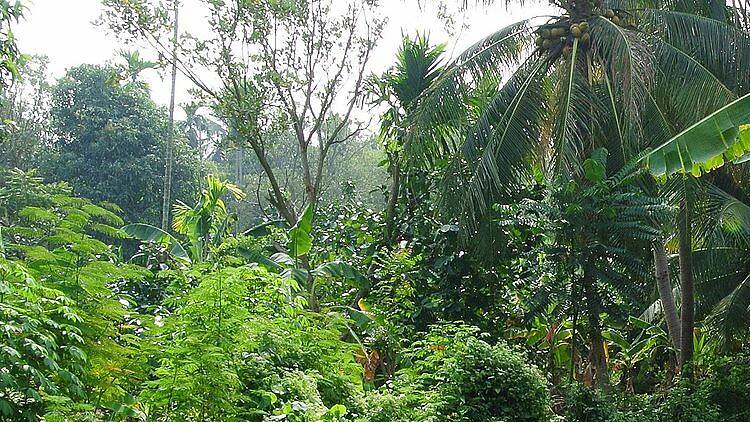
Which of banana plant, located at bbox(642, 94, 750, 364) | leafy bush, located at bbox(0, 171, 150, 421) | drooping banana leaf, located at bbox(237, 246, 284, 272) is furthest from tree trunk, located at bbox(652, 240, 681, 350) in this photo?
leafy bush, located at bbox(0, 171, 150, 421)

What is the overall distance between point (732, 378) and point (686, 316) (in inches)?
47.1

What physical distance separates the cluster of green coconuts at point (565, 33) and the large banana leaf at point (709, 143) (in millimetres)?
3722

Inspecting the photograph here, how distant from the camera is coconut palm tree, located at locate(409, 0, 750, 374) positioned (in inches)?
283

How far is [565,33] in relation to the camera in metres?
8.01

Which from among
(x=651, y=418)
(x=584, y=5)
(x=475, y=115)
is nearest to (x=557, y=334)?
(x=651, y=418)

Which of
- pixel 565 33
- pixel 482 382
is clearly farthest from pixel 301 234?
pixel 565 33

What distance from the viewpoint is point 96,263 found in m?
4.70

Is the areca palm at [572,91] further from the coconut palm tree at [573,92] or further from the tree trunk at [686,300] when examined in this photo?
the tree trunk at [686,300]

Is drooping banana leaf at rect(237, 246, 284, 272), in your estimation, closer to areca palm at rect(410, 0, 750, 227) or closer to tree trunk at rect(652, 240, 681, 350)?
areca palm at rect(410, 0, 750, 227)

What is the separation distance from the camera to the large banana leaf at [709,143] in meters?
4.24

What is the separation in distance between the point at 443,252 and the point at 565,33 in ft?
9.08

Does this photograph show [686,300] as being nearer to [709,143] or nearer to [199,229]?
[709,143]

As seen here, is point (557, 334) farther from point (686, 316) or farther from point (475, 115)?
point (475, 115)

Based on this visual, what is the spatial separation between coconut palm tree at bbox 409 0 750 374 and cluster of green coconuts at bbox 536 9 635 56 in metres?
0.01
